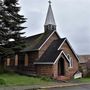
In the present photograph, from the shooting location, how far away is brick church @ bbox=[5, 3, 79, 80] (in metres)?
37.6

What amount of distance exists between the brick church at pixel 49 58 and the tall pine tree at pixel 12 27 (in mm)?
4727

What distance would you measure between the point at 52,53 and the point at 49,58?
1.45 m

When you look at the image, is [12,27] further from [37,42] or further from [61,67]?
[61,67]

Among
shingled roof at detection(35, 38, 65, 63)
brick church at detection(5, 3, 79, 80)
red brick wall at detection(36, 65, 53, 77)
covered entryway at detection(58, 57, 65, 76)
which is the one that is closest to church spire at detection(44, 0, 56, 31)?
brick church at detection(5, 3, 79, 80)

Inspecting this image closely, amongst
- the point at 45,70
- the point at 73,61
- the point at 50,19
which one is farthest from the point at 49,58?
the point at 50,19

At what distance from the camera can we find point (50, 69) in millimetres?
37156

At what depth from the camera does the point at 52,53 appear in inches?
1539

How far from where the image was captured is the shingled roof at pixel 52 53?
37.6 metres

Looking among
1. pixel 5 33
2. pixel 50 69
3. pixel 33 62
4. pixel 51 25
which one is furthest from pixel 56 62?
pixel 51 25

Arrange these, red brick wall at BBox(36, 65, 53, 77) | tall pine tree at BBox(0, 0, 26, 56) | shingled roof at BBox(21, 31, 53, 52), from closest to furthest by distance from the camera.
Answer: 1. tall pine tree at BBox(0, 0, 26, 56)
2. red brick wall at BBox(36, 65, 53, 77)
3. shingled roof at BBox(21, 31, 53, 52)

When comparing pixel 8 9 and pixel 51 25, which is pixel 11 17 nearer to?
pixel 8 9

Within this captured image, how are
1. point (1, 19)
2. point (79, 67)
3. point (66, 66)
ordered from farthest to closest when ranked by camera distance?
point (79, 67) → point (66, 66) → point (1, 19)

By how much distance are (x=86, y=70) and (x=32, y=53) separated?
11.3m

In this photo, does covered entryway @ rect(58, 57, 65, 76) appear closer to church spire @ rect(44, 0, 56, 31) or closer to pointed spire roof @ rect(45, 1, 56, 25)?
church spire @ rect(44, 0, 56, 31)
